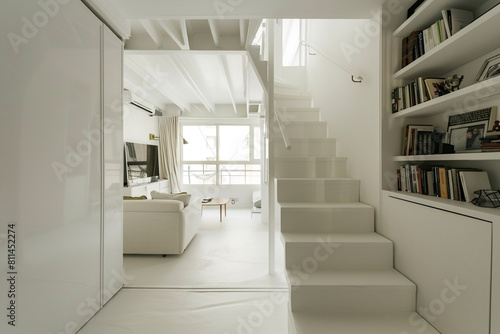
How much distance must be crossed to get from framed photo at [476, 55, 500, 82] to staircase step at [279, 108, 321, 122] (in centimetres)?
199

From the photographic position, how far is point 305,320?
1346 mm

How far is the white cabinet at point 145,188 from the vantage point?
13.0ft

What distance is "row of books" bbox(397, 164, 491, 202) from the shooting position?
1.23 meters

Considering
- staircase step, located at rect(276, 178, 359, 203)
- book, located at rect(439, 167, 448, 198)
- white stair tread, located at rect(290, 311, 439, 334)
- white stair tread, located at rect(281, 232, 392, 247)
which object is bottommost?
white stair tread, located at rect(290, 311, 439, 334)

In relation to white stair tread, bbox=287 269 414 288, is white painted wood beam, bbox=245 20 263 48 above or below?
above

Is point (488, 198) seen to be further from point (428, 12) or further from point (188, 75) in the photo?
point (188, 75)

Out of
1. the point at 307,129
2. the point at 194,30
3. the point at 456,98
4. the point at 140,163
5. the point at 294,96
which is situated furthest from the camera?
the point at 140,163

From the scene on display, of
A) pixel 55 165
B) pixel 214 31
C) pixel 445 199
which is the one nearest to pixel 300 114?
pixel 214 31

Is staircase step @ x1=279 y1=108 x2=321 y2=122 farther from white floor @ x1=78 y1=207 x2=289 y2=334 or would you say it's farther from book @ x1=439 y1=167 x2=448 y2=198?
book @ x1=439 y1=167 x2=448 y2=198

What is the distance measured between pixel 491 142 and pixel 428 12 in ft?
3.03

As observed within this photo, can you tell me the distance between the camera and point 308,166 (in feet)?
8.04

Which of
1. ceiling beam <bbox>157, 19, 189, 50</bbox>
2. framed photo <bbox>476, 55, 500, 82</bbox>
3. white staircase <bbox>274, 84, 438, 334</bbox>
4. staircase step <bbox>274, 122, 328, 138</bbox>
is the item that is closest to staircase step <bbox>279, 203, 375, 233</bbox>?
white staircase <bbox>274, 84, 438, 334</bbox>

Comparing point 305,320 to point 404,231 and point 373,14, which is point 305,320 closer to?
point 404,231

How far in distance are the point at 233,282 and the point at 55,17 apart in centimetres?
241
